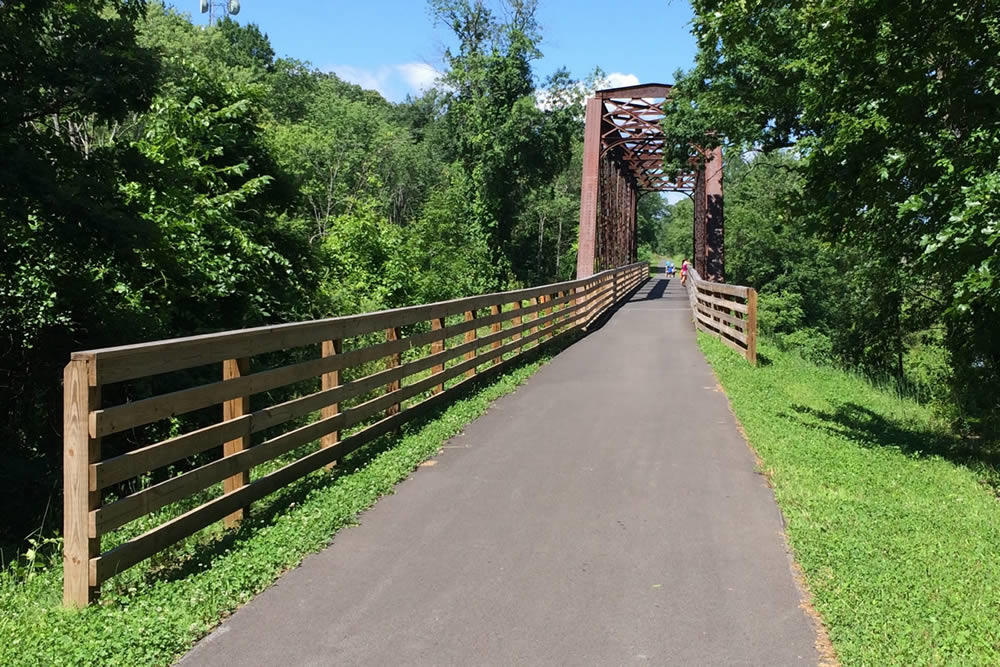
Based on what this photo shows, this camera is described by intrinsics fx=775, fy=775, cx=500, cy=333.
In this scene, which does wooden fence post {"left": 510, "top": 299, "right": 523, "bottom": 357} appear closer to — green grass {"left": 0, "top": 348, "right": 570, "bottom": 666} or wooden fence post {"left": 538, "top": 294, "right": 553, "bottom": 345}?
wooden fence post {"left": 538, "top": 294, "right": 553, "bottom": 345}

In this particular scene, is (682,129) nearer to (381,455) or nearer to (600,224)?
(600,224)

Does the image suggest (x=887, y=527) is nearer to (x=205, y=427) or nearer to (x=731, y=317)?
(x=205, y=427)

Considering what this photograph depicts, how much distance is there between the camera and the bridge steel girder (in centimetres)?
2719

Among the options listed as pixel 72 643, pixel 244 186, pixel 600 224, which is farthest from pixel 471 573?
pixel 600 224

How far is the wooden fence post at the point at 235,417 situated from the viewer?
464 centimetres

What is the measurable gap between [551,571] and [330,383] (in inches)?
102

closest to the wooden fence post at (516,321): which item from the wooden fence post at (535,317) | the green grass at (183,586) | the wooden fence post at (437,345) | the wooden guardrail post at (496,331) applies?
the wooden guardrail post at (496,331)

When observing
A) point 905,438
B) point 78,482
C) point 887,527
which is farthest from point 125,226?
point 905,438

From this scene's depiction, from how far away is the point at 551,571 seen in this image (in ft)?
13.3

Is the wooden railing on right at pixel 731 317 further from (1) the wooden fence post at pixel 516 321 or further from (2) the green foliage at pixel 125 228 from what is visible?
(2) the green foliage at pixel 125 228

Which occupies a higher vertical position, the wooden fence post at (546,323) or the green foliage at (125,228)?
the green foliage at (125,228)

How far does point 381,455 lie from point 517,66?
34.4 m

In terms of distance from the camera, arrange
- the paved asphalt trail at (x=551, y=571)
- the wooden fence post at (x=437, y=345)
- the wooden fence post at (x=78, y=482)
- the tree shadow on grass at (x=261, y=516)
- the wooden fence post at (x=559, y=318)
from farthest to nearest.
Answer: the wooden fence post at (x=559, y=318) < the wooden fence post at (x=437, y=345) < the tree shadow on grass at (x=261, y=516) < the wooden fence post at (x=78, y=482) < the paved asphalt trail at (x=551, y=571)

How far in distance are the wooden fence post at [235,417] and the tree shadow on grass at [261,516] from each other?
0.09 meters
